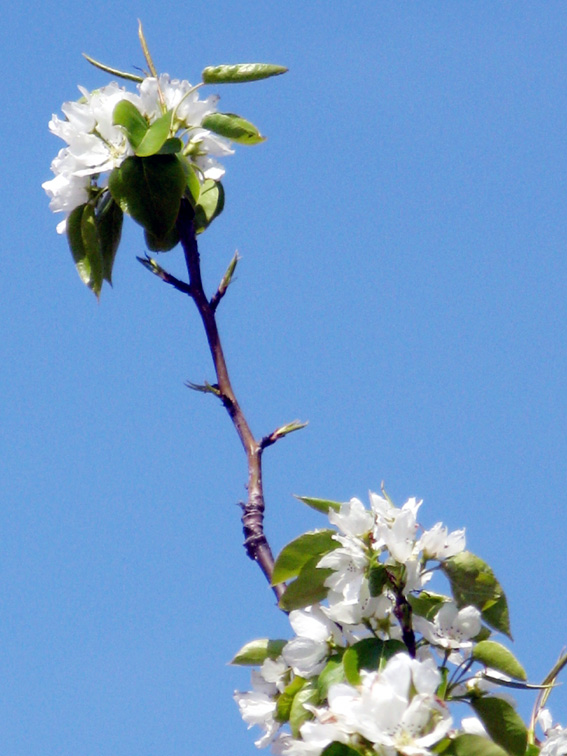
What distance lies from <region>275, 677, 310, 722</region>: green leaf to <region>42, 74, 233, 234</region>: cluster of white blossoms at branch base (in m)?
0.97

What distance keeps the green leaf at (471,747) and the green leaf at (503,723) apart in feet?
0.73

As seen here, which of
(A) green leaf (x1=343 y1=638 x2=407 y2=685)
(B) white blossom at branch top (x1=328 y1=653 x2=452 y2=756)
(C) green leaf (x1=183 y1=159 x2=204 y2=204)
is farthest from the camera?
(C) green leaf (x1=183 y1=159 x2=204 y2=204)

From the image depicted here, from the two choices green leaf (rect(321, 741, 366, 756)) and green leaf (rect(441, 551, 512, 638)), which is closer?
green leaf (rect(321, 741, 366, 756))

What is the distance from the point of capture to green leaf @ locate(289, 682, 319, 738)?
154 centimetres

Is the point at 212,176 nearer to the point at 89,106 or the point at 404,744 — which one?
the point at 89,106

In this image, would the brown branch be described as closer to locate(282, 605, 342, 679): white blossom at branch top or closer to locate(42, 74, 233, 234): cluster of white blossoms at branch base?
locate(282, 605, 342, 679): white blossom at branch top

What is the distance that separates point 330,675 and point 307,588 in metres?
0.15

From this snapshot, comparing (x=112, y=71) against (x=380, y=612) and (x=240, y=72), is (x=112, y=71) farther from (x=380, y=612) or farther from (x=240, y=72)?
(x=380, y=612)

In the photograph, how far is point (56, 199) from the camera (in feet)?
6.88

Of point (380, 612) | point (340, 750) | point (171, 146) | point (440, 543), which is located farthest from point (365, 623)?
point (171, 146)

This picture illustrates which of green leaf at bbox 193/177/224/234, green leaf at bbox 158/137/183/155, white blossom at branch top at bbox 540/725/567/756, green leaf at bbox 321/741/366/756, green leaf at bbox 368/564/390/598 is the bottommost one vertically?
white blossom at branch top at bbox 540/725/567/756

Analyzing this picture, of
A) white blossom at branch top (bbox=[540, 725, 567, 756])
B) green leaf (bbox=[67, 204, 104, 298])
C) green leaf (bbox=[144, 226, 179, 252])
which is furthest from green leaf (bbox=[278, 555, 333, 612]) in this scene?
green leaf (bbox=[67, 204, 104, 298])

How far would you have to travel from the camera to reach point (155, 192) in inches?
74.9

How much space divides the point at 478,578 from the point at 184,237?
0.79 meters
